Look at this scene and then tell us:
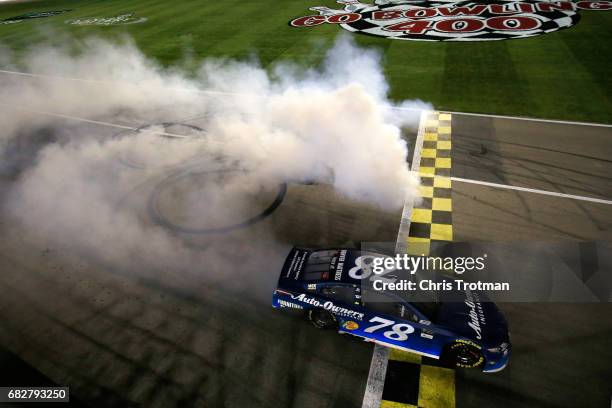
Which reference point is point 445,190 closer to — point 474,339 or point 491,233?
point 491,233

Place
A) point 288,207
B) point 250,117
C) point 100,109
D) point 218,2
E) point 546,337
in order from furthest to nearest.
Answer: point 218,2 → point 100,109 → point 250,117 → point 288,207 → point 546,337

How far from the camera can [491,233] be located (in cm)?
806

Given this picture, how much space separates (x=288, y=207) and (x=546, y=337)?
19.3 ft

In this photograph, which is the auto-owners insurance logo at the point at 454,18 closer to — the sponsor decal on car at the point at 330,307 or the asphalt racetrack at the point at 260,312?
the asphalt racetrack at the point at 260,312

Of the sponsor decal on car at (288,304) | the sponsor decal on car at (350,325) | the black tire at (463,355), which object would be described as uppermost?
the sponsor decal on car at (288,304)

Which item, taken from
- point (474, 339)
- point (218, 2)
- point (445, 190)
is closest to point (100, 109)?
point (445, 190)

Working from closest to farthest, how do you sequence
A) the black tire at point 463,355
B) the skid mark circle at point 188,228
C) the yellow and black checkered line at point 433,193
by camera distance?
the black tire at point 463,355
the yellow and black checkered line at point 433,193
the skid mark circle at point 188,228

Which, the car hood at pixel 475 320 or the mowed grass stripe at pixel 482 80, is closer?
the car hood at pixel 475 320

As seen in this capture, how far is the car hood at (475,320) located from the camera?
552 cm

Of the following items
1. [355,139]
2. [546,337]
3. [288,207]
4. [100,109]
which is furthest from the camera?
[100,109]

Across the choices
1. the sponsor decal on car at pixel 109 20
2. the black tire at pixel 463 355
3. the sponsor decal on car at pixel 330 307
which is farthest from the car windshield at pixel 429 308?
the sponsor decal on car at pixel 109 20

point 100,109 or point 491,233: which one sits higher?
point 100,109

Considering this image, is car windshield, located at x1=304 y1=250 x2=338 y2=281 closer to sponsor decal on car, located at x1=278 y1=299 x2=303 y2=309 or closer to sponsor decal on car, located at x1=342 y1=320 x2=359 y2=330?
sponsor decal on car, located at x1=278 y1=299 x2=303 y2=309

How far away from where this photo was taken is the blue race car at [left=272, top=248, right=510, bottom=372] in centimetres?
553
